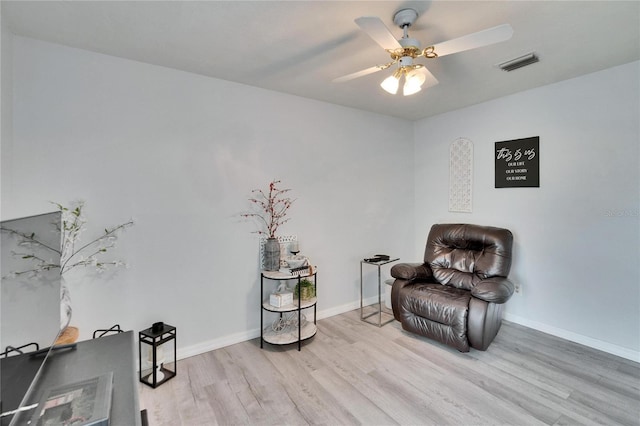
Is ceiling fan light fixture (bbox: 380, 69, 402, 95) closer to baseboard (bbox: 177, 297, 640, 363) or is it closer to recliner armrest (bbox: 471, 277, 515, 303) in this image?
recliner armrest (bbox: 471, 277, 515, 303)

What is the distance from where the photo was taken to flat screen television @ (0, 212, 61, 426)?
35.0 inches

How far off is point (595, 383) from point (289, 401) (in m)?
2.25

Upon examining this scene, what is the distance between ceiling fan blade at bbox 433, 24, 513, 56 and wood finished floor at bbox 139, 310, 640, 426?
7.19 ft

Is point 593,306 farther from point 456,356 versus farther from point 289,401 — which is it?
point 289,401

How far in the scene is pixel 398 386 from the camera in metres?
2.24

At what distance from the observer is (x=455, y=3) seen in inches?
68.0

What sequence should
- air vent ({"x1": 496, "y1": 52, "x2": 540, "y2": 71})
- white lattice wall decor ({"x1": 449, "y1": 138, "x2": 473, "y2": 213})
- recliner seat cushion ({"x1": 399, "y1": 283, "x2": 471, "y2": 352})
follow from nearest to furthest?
air vent ({"x1": 496, "y1": 52, "x2": 540, "y2": 71})
recliner seat cushion ({"x1": 399, "y1": 283, "x2": 471, "y2": 352})
white lattice wall decor ({"x1": 449, "y1": 138, "x2": 473, "y2": 213})

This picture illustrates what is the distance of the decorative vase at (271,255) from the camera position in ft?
9.62

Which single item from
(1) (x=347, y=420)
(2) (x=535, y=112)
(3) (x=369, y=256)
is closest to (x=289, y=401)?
(1) (x=347, y=420)

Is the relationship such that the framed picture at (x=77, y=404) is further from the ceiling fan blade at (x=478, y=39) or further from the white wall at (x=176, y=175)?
the ceiling fan blade at (x=478, y=39)

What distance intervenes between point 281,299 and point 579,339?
2.84 metres

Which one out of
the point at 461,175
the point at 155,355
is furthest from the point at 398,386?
the point at 461,175

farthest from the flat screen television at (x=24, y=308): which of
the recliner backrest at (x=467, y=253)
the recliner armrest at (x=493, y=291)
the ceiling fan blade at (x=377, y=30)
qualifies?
the recliner backrest at (x=467, y=253)

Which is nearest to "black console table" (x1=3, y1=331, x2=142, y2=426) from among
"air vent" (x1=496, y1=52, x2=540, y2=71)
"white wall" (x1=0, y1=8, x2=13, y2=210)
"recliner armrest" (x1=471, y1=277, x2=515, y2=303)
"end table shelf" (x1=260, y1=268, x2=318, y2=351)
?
"white wall" (x1=0, y1=8, x2=13, y2=210)
